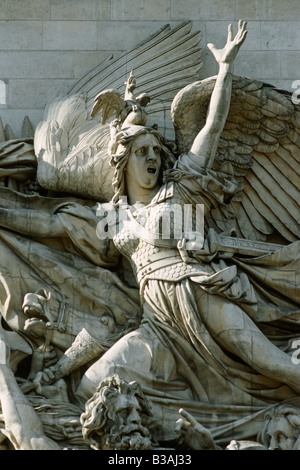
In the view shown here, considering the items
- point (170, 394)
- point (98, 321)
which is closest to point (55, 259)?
point (98, 321)

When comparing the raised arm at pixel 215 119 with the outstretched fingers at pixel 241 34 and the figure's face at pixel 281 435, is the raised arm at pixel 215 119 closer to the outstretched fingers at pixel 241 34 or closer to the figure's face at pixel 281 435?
the outstretched fingers at pixel 241 34

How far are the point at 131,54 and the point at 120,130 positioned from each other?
3.14 ft

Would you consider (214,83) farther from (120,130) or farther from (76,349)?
(76,349)

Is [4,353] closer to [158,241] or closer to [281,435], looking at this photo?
[158,241]

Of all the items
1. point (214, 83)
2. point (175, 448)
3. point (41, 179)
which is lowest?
point (175, 448)

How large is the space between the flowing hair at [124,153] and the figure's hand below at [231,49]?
88cm

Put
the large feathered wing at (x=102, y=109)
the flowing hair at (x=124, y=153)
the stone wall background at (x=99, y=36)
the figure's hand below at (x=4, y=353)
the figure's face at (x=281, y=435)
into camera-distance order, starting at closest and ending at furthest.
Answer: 1. the figure's face at (x=281, y=435)
2. the figure's hand below at (x=4, y=353)
3. the flowing hair at (x=124, y=153)
4. the large feathered wing at (x=102, y=109)
5. the stone wall background at (x=99, y=36)

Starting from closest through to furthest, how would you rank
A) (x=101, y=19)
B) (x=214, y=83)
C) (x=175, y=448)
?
(x=175, y=448), (x=214, y=83), (x=101, y=19)

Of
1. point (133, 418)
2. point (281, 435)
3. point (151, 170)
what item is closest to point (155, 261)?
point (151, 170)

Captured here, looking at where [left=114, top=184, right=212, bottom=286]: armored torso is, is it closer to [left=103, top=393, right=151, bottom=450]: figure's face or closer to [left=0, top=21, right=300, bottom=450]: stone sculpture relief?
[left=0, top=21, right=300, bottom=450]: stone sculpture relief

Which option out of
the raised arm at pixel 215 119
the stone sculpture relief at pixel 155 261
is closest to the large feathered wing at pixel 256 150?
the stone sculpture relief at pixel 155 261

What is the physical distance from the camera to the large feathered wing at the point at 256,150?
1367cm

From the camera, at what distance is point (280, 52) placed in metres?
14.4

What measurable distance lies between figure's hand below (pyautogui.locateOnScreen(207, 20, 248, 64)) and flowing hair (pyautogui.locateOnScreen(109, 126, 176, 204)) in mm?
875
